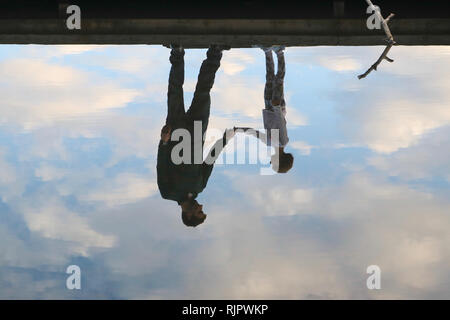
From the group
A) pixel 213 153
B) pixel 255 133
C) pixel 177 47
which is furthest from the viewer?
pixel 177 47

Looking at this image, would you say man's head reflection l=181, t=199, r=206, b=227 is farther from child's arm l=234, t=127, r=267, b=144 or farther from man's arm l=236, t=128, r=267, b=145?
man's arm l=236, t=128, r=267, b=145

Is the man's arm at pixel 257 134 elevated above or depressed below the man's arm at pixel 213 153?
above

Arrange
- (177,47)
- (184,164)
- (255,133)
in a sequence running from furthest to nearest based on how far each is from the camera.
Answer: (177,47) < (255,133) < (184,164)

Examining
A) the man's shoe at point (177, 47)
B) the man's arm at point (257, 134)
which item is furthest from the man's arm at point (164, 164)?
the man's shoe at point (177, 47)

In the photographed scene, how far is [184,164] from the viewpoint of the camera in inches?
293

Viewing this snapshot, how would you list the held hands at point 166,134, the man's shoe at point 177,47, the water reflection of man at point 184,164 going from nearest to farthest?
1. the water reflection of man at point 184,164
2. the held hands at point 166,134
3. the man's shoe at point 177,47

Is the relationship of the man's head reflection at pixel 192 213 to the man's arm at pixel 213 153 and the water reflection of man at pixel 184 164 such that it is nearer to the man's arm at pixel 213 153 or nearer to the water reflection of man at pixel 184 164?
the water reflection of man at pixel 184 164

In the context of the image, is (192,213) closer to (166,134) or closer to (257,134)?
(166,134)

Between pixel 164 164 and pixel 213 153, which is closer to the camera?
pixel 164 164

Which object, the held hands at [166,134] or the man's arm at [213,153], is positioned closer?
the man's arm at [213,153]

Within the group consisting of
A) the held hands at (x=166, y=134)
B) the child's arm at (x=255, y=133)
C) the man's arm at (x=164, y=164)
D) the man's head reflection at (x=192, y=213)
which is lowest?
the man's head reflection at (x=192, y=213)

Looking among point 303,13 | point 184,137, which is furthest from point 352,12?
point 184,137

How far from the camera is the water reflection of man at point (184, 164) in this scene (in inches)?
293

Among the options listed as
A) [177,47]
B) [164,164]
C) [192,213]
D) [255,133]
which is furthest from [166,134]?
[177,47]
